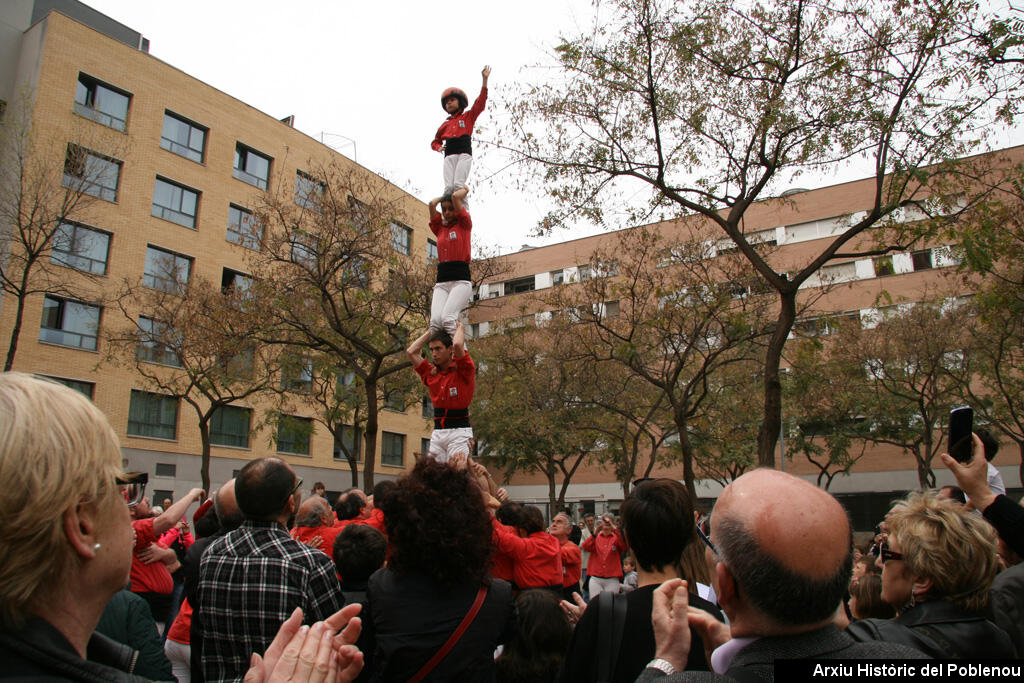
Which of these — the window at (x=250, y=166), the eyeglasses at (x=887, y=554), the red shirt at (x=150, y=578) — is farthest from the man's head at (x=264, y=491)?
the window at (x=250, y=166)

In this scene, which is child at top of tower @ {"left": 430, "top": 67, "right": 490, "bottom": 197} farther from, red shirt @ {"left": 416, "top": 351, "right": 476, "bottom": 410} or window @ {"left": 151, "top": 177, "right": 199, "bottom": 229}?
window @ {"left": 151, "top": 177, "right": 199, "bottom": 229}

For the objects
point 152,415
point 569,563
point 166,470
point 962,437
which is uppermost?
point 152,415

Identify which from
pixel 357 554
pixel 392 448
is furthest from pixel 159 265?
pixel 357 554

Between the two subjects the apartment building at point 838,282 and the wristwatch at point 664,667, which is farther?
the apartment building at point 838,282

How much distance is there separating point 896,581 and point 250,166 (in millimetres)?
36335

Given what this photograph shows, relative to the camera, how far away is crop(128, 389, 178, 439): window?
1139 inches

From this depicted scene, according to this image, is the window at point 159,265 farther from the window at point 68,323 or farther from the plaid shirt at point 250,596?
the plaid shirt at point 250,596

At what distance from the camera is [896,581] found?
135 inches

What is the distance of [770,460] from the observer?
1237 cm

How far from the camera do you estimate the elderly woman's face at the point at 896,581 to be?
338cm

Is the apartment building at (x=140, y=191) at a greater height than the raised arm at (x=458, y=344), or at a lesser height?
greater

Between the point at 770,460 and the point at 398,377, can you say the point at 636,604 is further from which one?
the point at 398,377

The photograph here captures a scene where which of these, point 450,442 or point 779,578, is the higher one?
point 450,442

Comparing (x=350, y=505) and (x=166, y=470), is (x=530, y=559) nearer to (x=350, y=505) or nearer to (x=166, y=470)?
(x=350, y=505)
